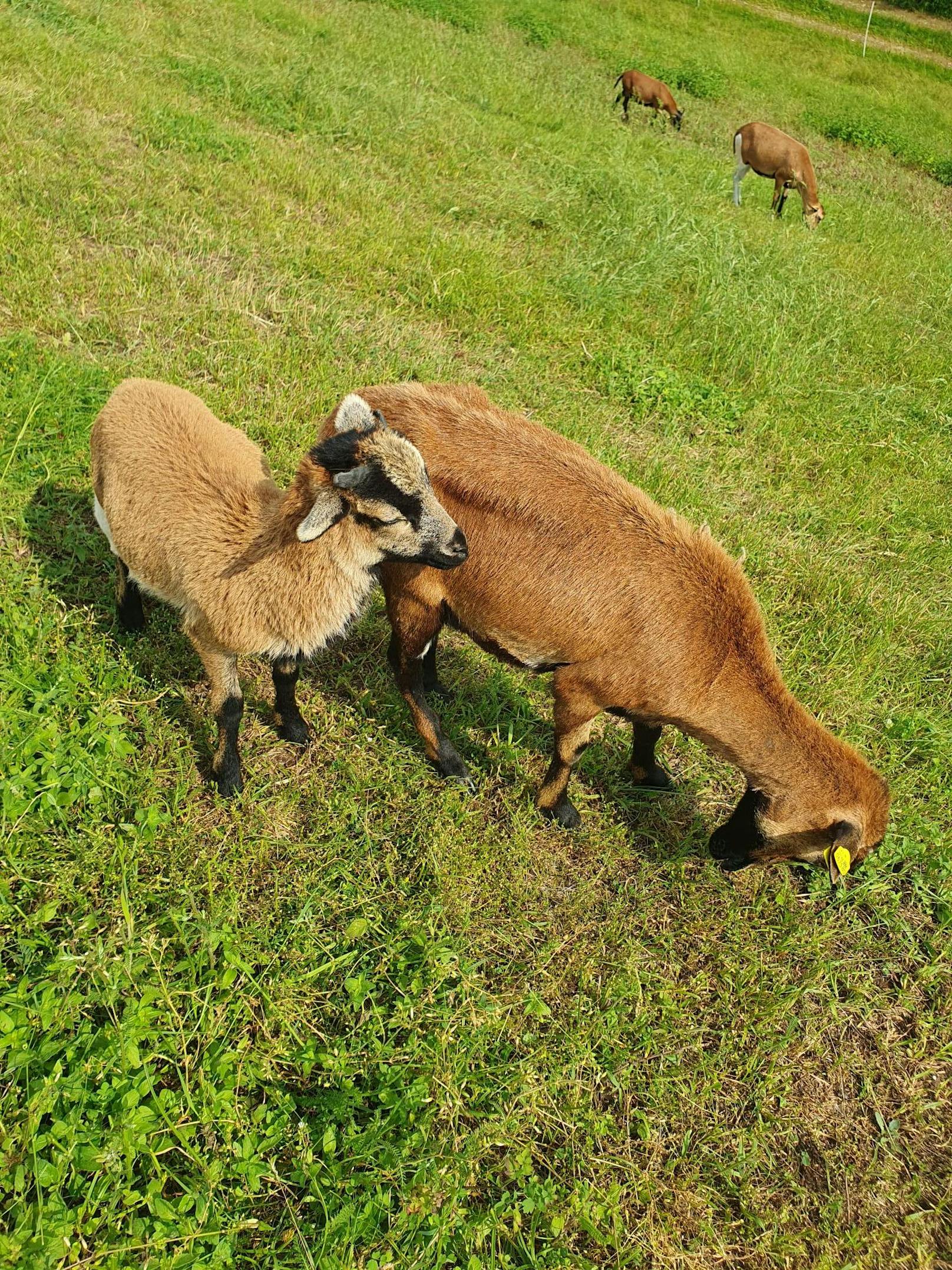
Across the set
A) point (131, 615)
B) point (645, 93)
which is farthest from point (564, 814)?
point (645, 93)

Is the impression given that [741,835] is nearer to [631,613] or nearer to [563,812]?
[563,812]

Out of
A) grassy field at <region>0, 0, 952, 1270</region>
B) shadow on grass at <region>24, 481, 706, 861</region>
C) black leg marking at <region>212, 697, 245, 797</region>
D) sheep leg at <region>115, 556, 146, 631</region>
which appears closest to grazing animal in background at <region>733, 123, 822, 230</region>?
grassy field at <region>0, 0, 952, 1270</region>

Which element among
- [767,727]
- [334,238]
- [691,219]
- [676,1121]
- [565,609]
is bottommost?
[676,1121]

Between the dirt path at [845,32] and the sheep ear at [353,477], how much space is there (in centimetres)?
3541

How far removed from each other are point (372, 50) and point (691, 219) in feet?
24.0

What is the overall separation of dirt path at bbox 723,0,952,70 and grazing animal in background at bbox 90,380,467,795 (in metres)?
35.3

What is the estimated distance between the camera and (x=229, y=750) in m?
3.63

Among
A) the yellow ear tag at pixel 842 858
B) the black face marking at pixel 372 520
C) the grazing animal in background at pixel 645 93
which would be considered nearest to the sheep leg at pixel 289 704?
the black face marking at pixel 372 520

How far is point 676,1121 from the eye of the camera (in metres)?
3.05

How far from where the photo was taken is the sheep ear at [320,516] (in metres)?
3.03

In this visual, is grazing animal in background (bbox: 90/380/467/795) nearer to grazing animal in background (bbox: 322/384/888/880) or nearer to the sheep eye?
the sheep eye

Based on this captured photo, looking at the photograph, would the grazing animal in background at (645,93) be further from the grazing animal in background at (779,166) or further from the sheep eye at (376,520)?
the sheep eye at (376,520)

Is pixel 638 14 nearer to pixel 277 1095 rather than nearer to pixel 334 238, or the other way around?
pixel 334 238

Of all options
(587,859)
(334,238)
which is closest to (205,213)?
(334,238)
